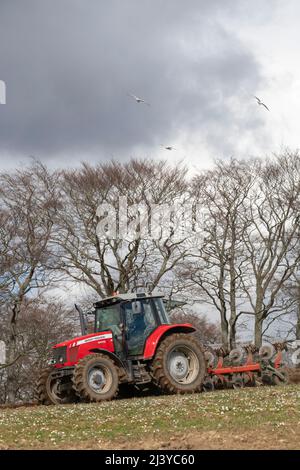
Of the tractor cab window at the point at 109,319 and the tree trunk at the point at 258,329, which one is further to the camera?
the tree trunk at the point at 258,329

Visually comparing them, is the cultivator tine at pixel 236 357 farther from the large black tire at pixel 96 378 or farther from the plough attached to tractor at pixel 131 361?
the large black tire at pixel 96 378

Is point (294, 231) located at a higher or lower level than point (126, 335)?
higher

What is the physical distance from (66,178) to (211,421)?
24.7 m

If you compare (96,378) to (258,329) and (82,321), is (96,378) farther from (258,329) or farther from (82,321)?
(258,329)

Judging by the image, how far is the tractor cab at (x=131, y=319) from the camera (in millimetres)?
17969

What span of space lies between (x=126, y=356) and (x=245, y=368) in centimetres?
398

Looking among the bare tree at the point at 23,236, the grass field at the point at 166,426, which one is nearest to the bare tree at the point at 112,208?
the bare tree at the point at 23,236

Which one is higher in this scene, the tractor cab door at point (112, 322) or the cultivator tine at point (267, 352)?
the tractor cab door at point (112, 322)

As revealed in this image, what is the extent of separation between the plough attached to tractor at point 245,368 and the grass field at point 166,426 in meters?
4.81

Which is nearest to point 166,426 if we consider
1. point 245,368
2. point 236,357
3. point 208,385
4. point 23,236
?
point 208,385

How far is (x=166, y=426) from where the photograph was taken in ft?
35.1

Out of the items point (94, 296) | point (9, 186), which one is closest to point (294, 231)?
point (94, 296)
